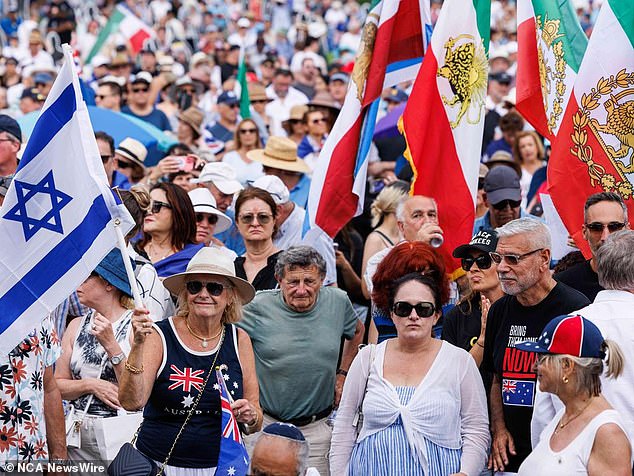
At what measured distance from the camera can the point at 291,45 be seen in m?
27.7

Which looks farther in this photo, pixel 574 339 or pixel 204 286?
pixel 204 286

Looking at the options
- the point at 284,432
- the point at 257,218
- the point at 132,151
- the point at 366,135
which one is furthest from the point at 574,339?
the point at 132,151

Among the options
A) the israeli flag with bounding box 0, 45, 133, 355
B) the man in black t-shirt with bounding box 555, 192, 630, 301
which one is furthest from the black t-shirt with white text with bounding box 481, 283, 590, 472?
the israeli flag with bounding box 0, 45, 133, 355

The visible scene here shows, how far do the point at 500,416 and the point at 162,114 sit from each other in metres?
10.4

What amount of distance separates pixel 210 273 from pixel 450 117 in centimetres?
229

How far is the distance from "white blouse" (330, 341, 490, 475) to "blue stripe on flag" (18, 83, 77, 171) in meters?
1.92

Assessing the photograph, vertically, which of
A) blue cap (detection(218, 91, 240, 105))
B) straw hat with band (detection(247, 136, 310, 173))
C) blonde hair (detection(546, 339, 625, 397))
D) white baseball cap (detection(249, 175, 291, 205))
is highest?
blue cap (detection(218, 91, 240, 105))

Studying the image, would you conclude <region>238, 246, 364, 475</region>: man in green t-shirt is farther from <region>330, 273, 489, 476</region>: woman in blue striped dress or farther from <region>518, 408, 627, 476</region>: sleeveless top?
<region>518, 408, 627, 476</region>: sleeveless top

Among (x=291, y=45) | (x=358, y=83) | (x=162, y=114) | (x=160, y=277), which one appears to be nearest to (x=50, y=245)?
(x=160, y=277)

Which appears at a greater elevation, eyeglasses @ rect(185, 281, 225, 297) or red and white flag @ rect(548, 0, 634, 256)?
red and white flag @ rect(548, 0, 634, 256)

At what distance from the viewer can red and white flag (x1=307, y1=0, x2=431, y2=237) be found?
26.7 ft

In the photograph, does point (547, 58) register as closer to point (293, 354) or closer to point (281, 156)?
point (293, 354)

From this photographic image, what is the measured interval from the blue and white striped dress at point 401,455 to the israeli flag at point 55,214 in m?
1.62

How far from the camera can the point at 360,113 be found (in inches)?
324
